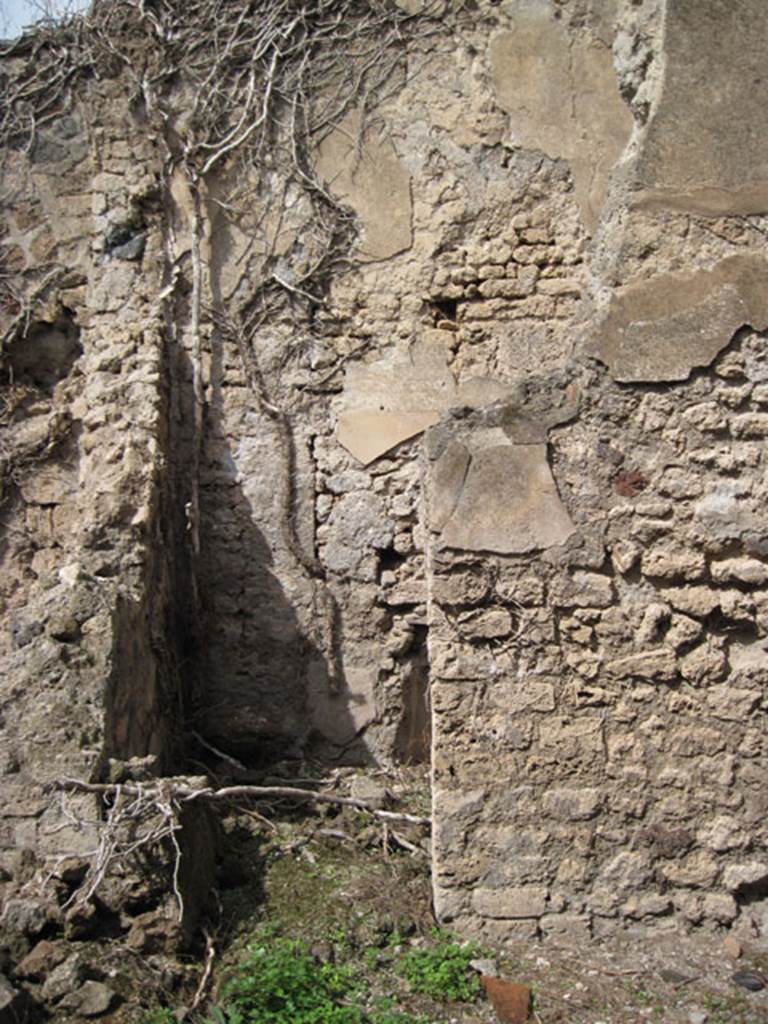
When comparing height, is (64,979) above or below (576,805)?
below

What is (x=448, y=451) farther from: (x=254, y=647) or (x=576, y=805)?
(x=254, y=647)

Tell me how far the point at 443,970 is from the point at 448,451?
1.56m

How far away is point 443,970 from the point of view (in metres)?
3.13

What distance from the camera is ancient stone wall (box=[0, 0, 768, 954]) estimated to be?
3.32 m

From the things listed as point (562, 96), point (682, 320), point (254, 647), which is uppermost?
point (562, 96)

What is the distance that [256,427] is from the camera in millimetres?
5180

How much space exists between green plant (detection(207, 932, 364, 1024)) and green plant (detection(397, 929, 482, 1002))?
0.19 metres

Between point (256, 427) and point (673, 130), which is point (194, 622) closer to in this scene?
point (256, 427)

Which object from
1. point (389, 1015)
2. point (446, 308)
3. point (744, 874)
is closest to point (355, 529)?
point (446, 308)

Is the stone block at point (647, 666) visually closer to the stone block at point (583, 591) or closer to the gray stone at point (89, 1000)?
the stone block at point (583, 591)

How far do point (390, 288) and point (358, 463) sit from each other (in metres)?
0.87

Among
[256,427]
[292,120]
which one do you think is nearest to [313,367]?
[256,427]

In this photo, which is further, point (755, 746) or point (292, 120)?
point (292, 120)

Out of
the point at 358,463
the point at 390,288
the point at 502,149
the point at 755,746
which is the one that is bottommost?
the point at 755,746
